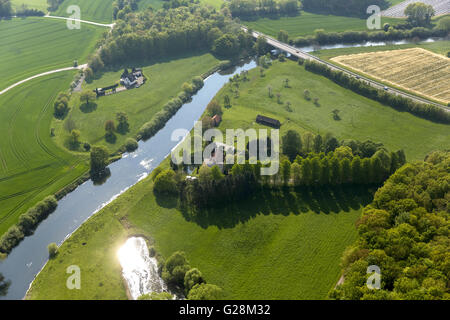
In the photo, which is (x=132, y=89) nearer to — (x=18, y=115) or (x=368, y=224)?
(x=18, y=115)

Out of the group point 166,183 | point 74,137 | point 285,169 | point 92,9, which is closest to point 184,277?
point 166,183

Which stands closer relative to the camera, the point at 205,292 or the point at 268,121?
the point at 205,292

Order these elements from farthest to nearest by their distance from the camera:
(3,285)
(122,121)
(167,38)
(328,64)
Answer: (167,38)
(328,64)
(122,121)
(3,285)

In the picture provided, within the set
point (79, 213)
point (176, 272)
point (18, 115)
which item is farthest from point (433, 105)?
point (18, 115)

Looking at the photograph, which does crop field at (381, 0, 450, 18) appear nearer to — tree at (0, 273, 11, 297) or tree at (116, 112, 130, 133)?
tree at (116, 112, 130, 133)

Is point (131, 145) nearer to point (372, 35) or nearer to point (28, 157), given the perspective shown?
point (28, 157)
